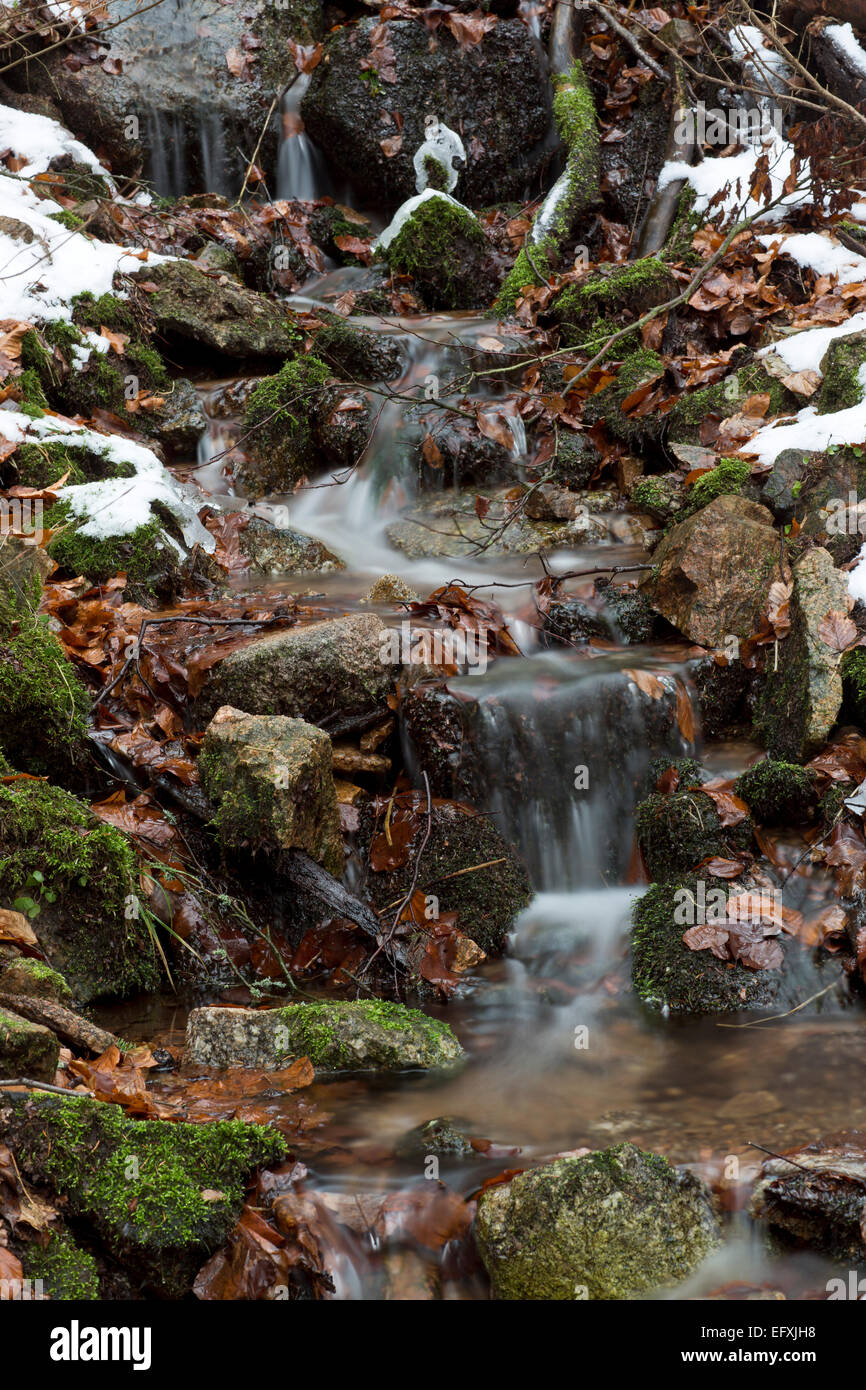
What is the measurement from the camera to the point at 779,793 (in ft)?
14.9

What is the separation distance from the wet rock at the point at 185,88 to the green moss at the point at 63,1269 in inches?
369

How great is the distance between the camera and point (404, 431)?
7.55 metres

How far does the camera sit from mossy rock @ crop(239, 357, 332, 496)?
24.4 feet

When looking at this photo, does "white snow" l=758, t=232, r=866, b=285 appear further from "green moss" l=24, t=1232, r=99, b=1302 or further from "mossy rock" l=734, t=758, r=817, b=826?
"green moss" l=24, t=1232, r=99, b=1302

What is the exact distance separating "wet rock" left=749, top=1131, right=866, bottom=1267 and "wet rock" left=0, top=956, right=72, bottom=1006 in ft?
6.93

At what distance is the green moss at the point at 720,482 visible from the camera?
6148 mm

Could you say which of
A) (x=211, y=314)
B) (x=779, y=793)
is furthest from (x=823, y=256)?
(x=779, y=793)

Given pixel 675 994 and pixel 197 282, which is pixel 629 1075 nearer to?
pixel 675 994

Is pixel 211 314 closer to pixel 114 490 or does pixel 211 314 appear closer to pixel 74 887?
pixel 114 490

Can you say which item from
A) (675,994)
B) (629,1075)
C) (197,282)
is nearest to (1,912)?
(629,1075)

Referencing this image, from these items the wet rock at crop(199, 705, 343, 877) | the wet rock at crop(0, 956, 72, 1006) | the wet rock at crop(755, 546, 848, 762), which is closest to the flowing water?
the wet rock at crop(755, 546, 848, 762)

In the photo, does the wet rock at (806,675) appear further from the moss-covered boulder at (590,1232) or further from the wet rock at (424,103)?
the wet rock at (424,103)

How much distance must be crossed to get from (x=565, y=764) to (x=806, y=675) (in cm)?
114

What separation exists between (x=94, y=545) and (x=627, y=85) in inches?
300
